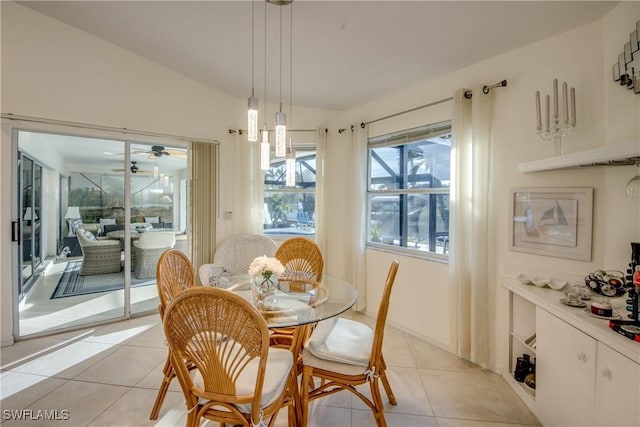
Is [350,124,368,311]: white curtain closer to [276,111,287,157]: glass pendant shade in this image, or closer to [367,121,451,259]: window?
[367,121,451,259]: window

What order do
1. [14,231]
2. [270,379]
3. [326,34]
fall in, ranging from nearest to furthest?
[270,379], [326,34], [14,231]

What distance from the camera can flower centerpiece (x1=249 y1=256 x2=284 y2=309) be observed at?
1.91m

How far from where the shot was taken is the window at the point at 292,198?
411 centimetres

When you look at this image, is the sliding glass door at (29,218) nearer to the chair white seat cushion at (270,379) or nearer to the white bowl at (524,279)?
the chair white seat cushion at (270,379)

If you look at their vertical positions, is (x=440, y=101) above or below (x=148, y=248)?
above

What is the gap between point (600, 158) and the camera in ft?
4.82

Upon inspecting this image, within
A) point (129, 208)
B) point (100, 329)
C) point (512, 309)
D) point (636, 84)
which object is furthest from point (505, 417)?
point (129, 208)

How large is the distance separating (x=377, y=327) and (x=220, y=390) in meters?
0.88

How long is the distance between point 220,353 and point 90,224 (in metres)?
2.90

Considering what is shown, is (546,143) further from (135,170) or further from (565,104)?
(135,170)

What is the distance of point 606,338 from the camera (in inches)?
52.4

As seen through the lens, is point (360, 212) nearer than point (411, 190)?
No

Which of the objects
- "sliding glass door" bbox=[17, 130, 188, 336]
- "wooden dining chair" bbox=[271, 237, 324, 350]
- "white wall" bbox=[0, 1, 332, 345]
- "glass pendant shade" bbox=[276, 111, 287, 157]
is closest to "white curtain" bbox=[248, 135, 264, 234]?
"white wall" bbox=[0, 1, 332, 345]

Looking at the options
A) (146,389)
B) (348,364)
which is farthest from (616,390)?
(146,389)
